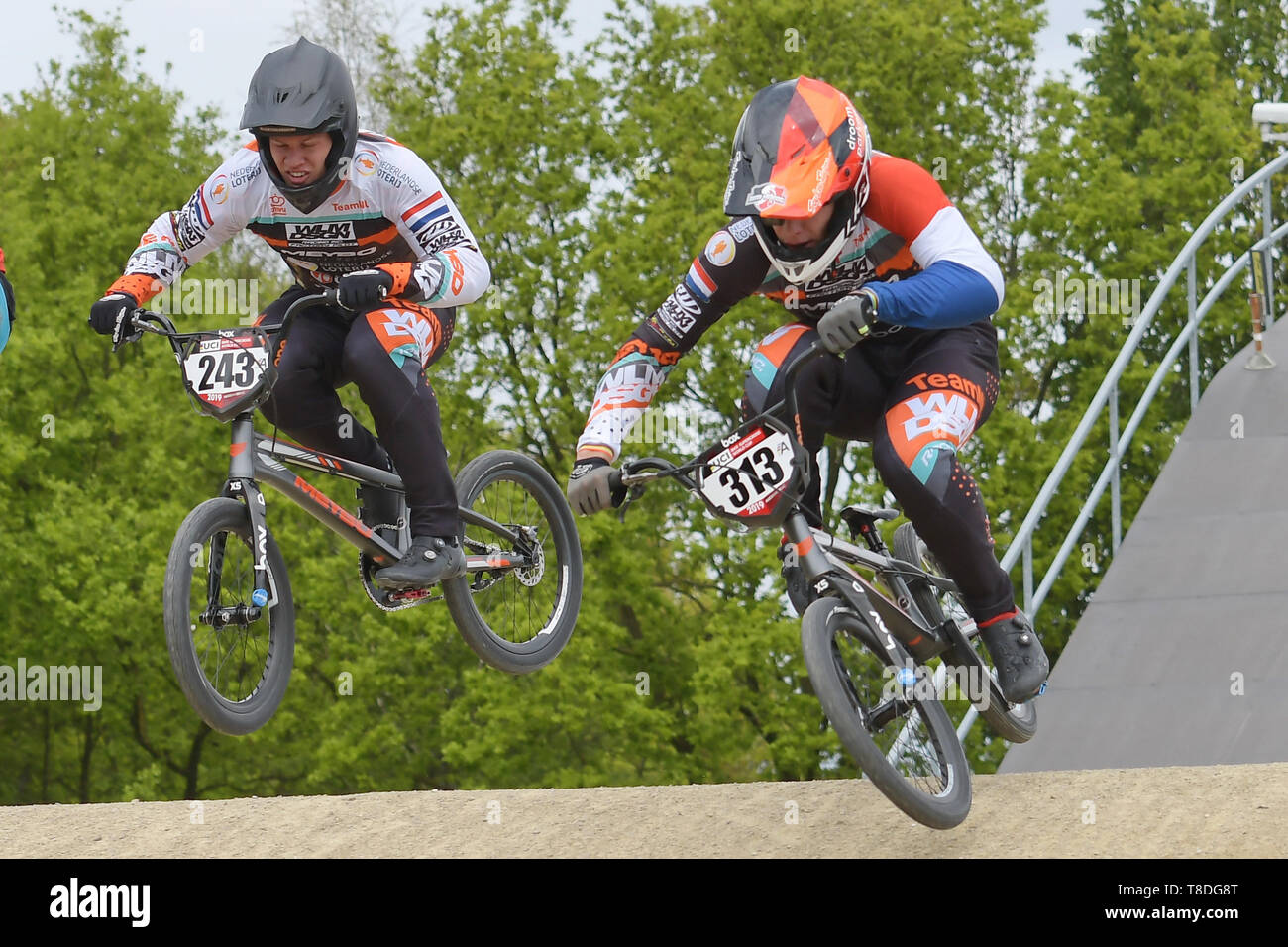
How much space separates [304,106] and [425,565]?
1851mm

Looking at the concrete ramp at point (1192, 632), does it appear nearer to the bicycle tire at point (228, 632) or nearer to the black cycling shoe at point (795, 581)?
the black cycling shoe at point (795, 581)

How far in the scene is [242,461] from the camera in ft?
21.1

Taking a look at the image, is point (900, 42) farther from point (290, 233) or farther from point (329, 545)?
point (290, 233)

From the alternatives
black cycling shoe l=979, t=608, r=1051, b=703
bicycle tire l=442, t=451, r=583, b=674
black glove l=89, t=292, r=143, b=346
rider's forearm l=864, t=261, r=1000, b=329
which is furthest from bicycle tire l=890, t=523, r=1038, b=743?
black glove l=89, t=292, r=143, b=346

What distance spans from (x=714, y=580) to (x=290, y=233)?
1936 centimetres

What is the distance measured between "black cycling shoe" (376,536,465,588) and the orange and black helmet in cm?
201

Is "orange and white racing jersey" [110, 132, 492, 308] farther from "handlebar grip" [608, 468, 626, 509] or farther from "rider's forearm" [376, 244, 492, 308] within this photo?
"handlebar grip" [608, 468, 626, 509]

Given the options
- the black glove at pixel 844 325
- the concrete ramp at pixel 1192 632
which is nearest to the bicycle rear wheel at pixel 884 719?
the black glove at pixel 844 325

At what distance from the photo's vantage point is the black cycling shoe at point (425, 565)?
681 centimetres

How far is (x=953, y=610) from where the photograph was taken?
6867 millimetres

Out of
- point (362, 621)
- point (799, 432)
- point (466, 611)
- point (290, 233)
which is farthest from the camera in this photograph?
point (362, 621)

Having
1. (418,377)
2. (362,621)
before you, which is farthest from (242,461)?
(362,621)

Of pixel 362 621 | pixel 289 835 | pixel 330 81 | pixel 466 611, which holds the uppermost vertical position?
pixel 330 81
